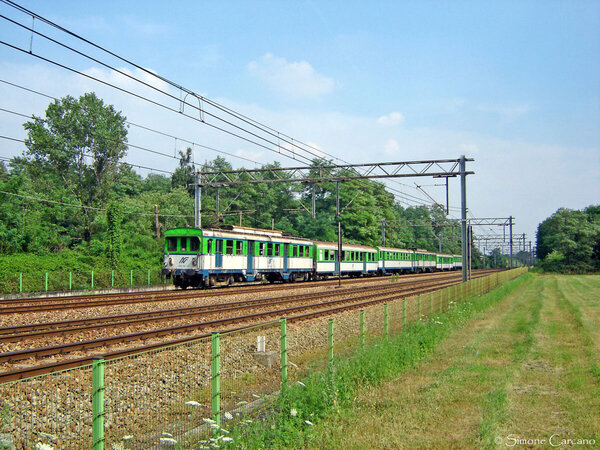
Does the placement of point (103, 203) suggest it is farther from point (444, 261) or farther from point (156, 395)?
point (156, 395)

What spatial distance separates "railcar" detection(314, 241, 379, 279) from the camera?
45938 millimetres

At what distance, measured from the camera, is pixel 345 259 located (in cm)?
5025

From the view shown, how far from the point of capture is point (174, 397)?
27.8ft

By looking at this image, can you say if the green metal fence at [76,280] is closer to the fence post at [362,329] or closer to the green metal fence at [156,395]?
the green metal fence at [156,395]

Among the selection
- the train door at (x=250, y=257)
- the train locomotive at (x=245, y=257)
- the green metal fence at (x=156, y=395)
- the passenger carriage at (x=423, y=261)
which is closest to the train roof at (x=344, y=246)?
the train locomotive at (x=245, y=257)

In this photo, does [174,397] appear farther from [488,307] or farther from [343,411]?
[488,307]

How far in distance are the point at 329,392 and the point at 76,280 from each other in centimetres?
2799

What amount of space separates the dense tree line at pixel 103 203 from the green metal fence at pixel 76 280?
69.5 inches

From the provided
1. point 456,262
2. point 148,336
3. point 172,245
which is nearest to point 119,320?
point 148,336

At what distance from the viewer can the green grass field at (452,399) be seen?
6980mm

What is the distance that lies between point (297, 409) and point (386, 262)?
2179 inches

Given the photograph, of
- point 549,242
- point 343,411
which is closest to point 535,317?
point 343,411

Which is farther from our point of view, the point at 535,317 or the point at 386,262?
the point at 386,262

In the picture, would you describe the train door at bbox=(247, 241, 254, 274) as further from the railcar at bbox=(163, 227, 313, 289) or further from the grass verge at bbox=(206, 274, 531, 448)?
the grass verge at bbox=(206, 274, 531, 448)
